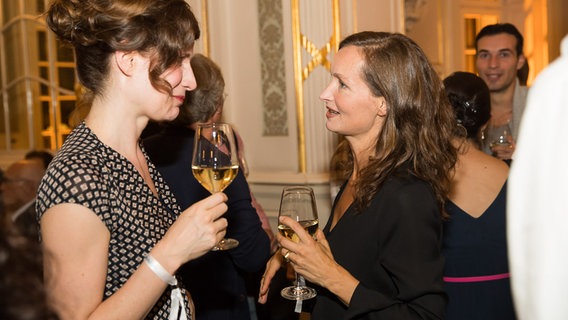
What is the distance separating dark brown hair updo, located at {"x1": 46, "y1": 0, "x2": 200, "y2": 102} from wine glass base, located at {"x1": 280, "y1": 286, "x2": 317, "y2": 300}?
70 centimetres

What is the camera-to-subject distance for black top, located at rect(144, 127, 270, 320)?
235 cm

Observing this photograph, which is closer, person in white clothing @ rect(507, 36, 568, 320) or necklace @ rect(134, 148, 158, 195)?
person in white clothing @ rect(507, 36, 568, 320)

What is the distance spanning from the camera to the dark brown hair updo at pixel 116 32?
168 cm

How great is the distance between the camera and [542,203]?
0.82 metres

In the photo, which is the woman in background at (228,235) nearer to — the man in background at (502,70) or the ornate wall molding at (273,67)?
the ornate wall molding at (273,67)

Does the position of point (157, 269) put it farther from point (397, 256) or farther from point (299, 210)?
point (397, 256)

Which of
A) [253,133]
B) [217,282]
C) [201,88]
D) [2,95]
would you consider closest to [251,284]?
[217,282]

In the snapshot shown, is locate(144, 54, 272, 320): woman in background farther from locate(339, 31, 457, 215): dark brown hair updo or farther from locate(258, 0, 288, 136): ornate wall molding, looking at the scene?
locate(258, 0, 288, 136): ornate wall molding

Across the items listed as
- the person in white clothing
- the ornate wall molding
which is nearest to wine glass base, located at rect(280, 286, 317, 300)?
the person in white clothing

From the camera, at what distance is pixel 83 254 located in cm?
146

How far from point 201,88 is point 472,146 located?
1169 millimetres

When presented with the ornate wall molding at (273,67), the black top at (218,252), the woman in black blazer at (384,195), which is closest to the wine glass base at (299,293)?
the woman in black blazer at (384,195)

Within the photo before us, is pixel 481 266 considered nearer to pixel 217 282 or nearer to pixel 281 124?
pixel 217 282

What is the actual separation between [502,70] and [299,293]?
304 centimetres
